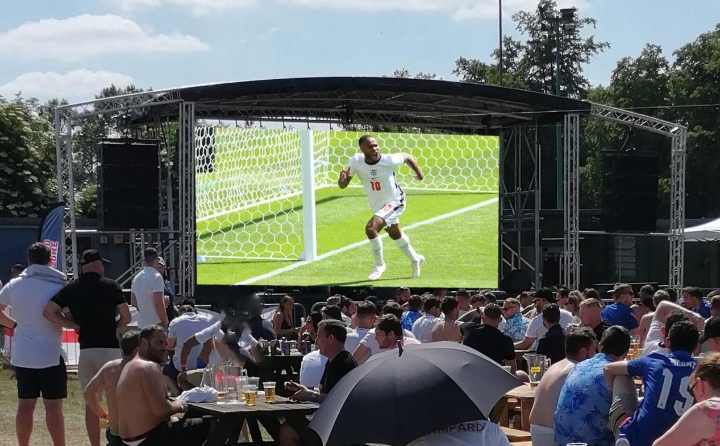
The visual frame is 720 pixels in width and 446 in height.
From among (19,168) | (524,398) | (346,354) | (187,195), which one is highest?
(19,168)

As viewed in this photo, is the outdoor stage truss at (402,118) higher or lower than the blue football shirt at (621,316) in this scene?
higher

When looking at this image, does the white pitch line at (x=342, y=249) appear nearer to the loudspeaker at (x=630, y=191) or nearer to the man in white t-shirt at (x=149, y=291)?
the loudspeaker at (x=630, y=191)

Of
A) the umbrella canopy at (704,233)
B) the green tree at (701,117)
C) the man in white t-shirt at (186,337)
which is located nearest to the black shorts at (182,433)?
the man in white t-shirt at (186,337)

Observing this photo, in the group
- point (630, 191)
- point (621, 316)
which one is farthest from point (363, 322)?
point (630, 191)

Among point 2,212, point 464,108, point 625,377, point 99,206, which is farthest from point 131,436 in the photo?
point 2,212

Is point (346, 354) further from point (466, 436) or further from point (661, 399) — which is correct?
point (466, 436)

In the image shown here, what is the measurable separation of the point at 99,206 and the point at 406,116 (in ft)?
19.9

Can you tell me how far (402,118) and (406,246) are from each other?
2.47 m

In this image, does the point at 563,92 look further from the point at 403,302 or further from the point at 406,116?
the point at 403,302

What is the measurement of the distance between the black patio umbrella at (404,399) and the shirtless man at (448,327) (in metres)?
4.70

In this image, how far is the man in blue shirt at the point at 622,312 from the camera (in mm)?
11039

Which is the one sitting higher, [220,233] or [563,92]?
[563,92]

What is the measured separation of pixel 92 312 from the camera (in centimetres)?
800

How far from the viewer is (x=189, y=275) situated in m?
18.1
